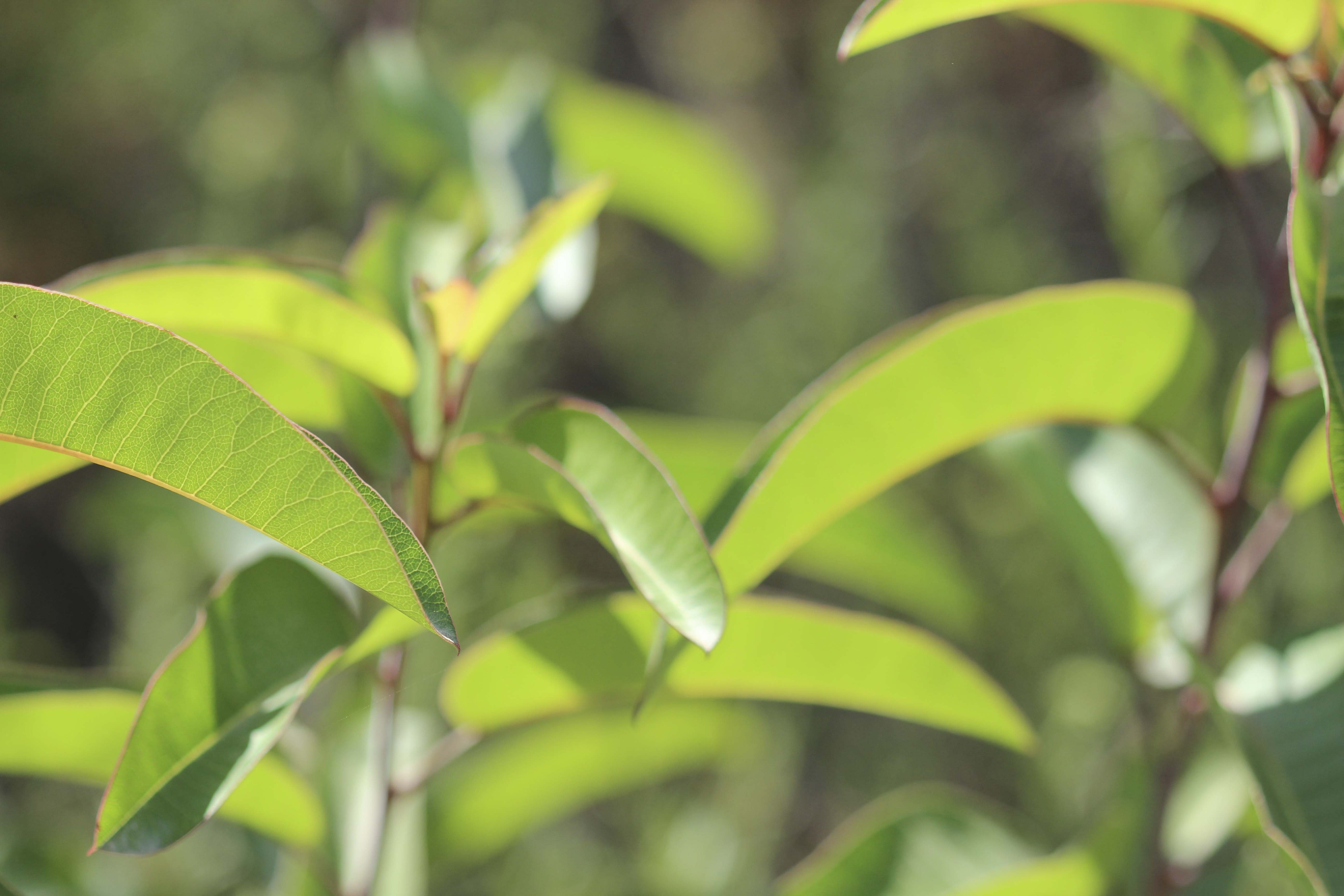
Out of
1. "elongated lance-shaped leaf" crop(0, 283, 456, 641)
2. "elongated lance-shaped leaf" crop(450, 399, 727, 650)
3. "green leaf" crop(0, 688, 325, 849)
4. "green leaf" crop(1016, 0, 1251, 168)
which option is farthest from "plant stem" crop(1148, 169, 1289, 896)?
"green leaf" crop(0, 688, 325, 849)

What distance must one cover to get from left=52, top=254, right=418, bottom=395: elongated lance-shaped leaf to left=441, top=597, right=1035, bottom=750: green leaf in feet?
0.57

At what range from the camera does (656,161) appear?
3.24ft

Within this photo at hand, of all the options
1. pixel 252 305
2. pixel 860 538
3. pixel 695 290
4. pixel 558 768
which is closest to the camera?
pixel 252 305

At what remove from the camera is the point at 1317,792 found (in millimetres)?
481

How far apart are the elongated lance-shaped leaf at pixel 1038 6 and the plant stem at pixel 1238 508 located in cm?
10

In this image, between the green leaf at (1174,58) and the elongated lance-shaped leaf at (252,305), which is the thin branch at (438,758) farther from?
the green leaf at (1174,58)

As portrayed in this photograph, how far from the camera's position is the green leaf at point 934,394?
0.45m

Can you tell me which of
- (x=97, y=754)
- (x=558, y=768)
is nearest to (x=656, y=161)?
(x=558, y=768)

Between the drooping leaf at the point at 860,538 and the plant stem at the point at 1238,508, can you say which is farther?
the drooping leaf at the point at 860,538

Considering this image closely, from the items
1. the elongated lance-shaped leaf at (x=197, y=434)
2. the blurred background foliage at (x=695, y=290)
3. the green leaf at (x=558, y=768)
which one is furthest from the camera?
the blurred background foliage at (x=695, y=290)

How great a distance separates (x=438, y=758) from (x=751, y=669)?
0.70 ft

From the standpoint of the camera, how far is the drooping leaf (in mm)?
641

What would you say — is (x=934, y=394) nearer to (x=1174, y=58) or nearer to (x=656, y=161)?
(x=1174, y=58)

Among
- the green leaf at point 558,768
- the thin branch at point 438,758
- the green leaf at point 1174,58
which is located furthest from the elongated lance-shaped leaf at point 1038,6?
the green leaf at point 558,768
